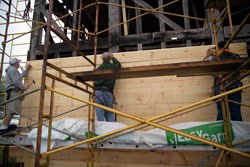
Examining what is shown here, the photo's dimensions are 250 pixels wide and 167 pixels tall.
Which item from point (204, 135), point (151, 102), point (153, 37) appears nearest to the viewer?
point (204, 135)

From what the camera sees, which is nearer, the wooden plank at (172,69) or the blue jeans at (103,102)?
the wooden plank at (172,69)

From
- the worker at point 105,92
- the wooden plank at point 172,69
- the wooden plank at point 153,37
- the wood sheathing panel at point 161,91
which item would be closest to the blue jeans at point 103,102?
the worker at point 105,92

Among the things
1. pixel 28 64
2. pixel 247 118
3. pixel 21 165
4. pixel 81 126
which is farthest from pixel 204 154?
pixel 28 64

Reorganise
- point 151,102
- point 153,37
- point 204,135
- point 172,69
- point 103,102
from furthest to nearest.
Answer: point 153,37 < point 151,102 < point 103,102 < point 204,135 < point 172,69

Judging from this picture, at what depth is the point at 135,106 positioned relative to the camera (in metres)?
4.85

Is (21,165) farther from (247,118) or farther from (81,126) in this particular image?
(247,118)

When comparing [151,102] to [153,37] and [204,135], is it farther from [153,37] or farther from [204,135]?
[153,37]

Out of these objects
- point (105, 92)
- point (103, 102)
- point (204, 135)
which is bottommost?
point (204, 135)

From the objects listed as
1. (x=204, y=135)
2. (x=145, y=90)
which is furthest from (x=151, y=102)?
(x=204, y=135)

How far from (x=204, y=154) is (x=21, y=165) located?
374 centimetres

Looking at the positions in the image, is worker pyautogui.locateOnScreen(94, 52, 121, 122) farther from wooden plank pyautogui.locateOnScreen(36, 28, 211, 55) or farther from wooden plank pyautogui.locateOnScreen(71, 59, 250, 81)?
wooden plank pyautogui.locateOnScreen(36, 28, 211, 55)

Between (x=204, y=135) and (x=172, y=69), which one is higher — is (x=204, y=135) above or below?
below

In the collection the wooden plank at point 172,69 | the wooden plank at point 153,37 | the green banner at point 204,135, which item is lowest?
the green banner at point 204,135

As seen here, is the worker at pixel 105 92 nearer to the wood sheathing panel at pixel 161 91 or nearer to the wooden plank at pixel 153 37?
the wood sheathing panel at pixel 161 91
